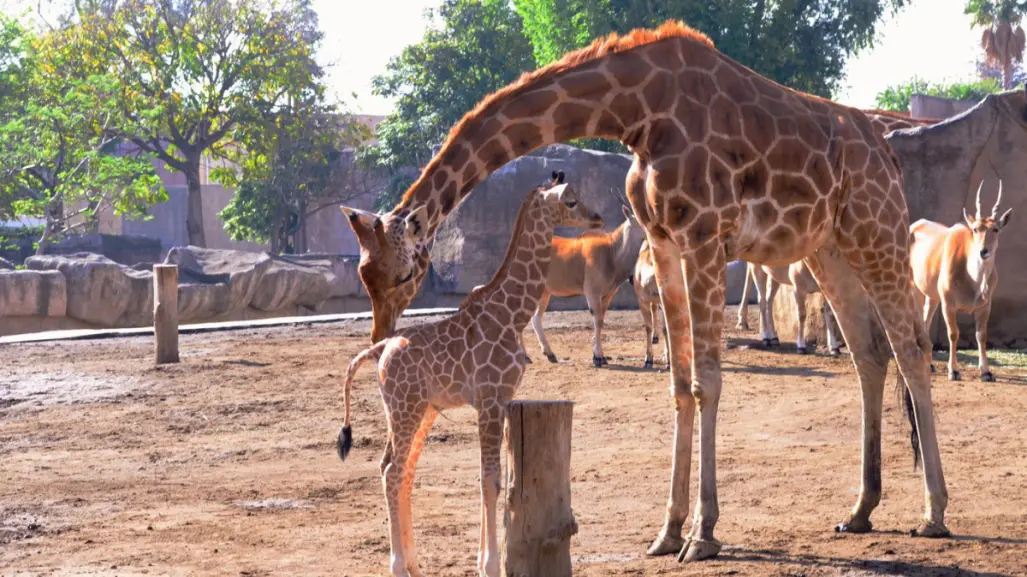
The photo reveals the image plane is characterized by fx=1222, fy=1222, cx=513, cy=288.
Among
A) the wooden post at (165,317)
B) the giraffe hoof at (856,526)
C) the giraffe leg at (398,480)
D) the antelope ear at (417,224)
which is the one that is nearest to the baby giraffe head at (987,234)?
the giraffe hoof at (856,526)

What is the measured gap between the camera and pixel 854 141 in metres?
6.61

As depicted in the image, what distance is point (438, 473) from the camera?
885 centimetres

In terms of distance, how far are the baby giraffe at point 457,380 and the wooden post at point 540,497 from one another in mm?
824

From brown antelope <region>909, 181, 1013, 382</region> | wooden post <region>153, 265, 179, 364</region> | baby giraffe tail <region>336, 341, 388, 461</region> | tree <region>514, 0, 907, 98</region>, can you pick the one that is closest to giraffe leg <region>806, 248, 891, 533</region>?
baby giraffe tail <region>336, 341, 388, 461</region>

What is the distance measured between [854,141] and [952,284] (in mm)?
7378

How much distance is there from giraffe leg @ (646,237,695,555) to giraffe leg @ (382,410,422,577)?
126 cm

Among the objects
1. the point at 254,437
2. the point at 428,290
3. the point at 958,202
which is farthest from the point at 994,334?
the point at 428,290

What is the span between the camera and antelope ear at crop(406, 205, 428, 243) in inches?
224

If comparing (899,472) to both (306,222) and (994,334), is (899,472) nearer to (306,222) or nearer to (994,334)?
(994,334)

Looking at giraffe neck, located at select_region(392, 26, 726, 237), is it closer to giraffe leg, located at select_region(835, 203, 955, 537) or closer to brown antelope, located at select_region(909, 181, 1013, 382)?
giraffe leg, located at select_region(835, 203, 955, 537)

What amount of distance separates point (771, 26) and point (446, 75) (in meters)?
13.9

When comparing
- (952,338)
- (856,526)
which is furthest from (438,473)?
(952,338)

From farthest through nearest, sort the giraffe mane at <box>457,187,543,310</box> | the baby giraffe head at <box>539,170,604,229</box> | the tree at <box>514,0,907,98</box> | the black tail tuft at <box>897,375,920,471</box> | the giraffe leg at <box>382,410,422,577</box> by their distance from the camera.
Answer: the tree at <box>514,0,907,98</box>, the black tail tuft at <box>897,375,920,471</box>, the baby giraffe head at <box>539,170,604,229</box>, the giraffe mane at <box>457,187,543,310</box>, the giraffe leg at <box>382,410,422,577</box>

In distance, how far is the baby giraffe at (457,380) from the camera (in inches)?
231
